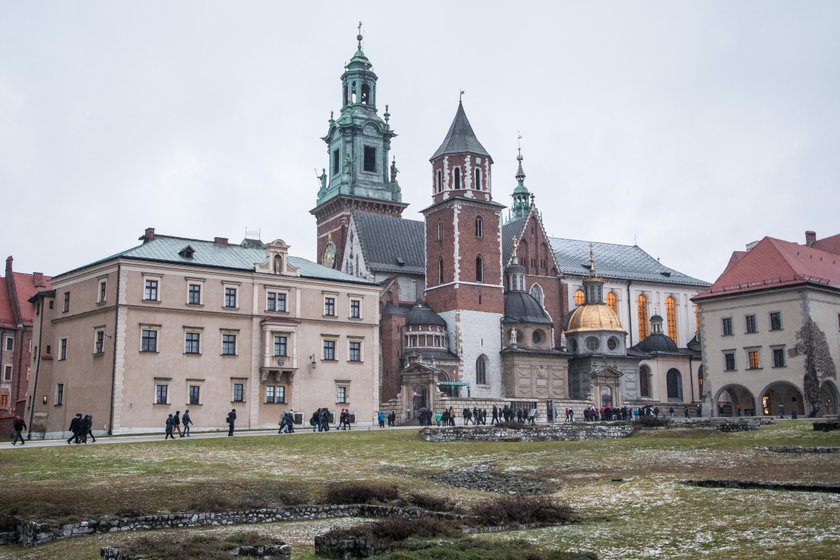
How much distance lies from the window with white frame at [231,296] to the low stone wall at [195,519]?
38.4 meters

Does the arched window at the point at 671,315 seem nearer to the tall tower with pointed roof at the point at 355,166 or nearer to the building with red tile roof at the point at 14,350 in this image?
the tall tower with pointed roof at the point at 355,166

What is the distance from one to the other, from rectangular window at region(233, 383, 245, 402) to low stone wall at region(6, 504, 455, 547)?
37329 millimetres

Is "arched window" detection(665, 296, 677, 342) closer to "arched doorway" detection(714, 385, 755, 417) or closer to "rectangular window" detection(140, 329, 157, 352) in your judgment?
"arched doorway" detection(714, 385, 755, 417)

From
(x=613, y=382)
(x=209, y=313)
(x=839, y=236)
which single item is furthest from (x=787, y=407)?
(x=209, y=313)

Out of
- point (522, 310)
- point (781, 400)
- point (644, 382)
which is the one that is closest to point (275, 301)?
point (522, 310)

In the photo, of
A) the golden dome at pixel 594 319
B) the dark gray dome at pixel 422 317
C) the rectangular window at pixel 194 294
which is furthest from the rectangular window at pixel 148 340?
the golden dome at pixel 594 319

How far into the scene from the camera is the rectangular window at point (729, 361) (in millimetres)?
68000

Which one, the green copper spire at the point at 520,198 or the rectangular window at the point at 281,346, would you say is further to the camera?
the green copper spire at the point at 520,198

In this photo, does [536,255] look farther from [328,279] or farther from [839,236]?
[328,279]

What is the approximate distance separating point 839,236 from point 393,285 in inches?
1540

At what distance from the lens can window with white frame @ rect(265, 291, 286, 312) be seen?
57.8 metres

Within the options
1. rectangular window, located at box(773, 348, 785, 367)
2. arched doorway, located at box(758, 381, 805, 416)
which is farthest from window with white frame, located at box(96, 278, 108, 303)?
rectangular window, located at box(773, 348, 785, 367)

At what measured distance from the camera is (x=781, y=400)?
68125 mm

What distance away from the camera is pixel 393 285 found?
79312 mm
